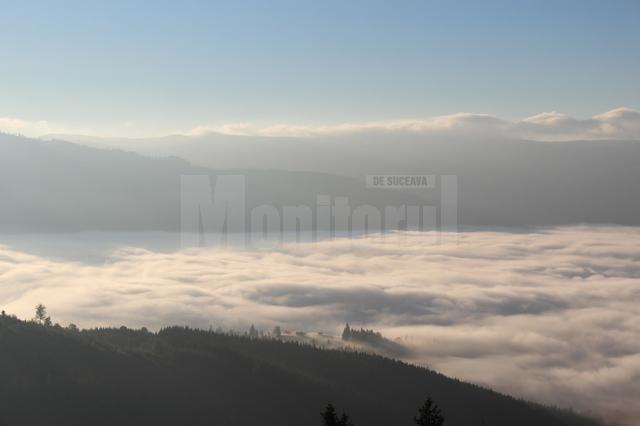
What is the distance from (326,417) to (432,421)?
56.8 ft

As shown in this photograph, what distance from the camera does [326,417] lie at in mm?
97062

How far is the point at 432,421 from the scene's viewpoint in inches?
4033
